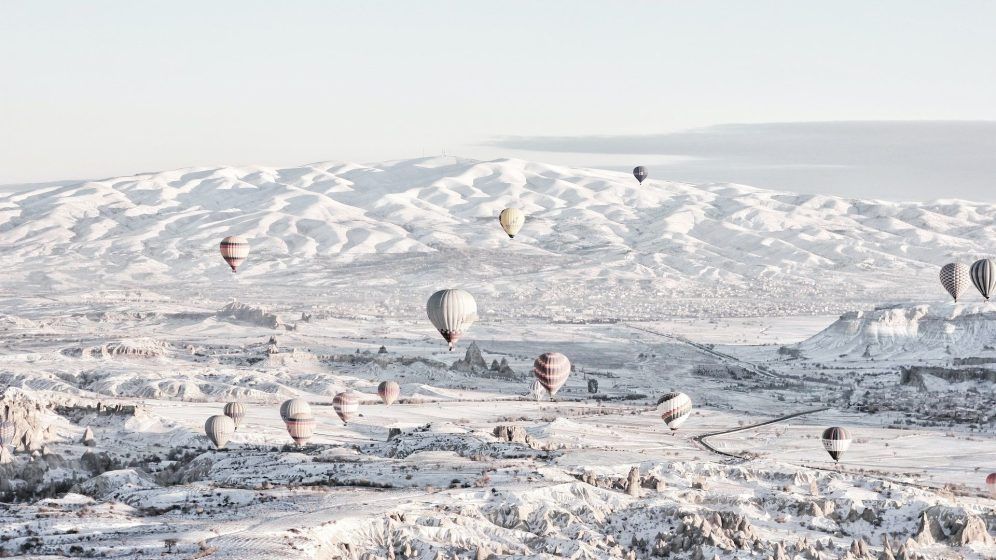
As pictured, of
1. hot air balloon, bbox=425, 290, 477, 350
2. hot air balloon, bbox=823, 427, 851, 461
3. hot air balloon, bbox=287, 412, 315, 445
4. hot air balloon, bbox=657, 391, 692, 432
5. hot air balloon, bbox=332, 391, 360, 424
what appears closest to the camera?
hot air balloon, bbox=823, 427, 851, 461

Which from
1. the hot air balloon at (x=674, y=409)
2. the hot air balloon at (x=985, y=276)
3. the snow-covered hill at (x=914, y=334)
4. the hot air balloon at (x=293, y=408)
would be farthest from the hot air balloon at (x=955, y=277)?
the hot air balloon at (x=293, y=408)

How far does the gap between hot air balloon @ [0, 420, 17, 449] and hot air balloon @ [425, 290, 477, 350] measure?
23683 mm

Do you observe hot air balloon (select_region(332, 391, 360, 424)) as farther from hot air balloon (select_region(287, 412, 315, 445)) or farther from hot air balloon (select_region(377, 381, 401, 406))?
hot air balloon (select_region(287, 412, 315, 445))

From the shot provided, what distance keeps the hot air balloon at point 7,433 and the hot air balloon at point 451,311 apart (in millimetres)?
23683

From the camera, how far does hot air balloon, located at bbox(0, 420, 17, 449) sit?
74688 mm

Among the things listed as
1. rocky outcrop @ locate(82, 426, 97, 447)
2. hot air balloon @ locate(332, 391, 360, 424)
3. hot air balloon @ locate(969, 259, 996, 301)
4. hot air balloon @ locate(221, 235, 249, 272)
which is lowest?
hot air balloon @ locate(332, 391, 360, 424)

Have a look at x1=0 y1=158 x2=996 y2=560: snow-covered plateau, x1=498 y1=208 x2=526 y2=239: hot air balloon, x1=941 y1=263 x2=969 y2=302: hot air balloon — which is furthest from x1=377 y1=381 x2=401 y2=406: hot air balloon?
x1=941 y1=263 x2=969 y2=302: hot air balloon

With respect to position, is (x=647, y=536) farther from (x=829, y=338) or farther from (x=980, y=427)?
(x=829, y=338)

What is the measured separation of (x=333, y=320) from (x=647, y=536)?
149034 mm

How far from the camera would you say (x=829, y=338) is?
526 feet

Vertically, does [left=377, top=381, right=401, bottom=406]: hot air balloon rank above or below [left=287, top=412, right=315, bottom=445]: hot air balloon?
below

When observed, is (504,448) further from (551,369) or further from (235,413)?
(235,413)

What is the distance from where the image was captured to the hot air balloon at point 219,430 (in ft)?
263

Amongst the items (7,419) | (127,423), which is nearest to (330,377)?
(127,423)
